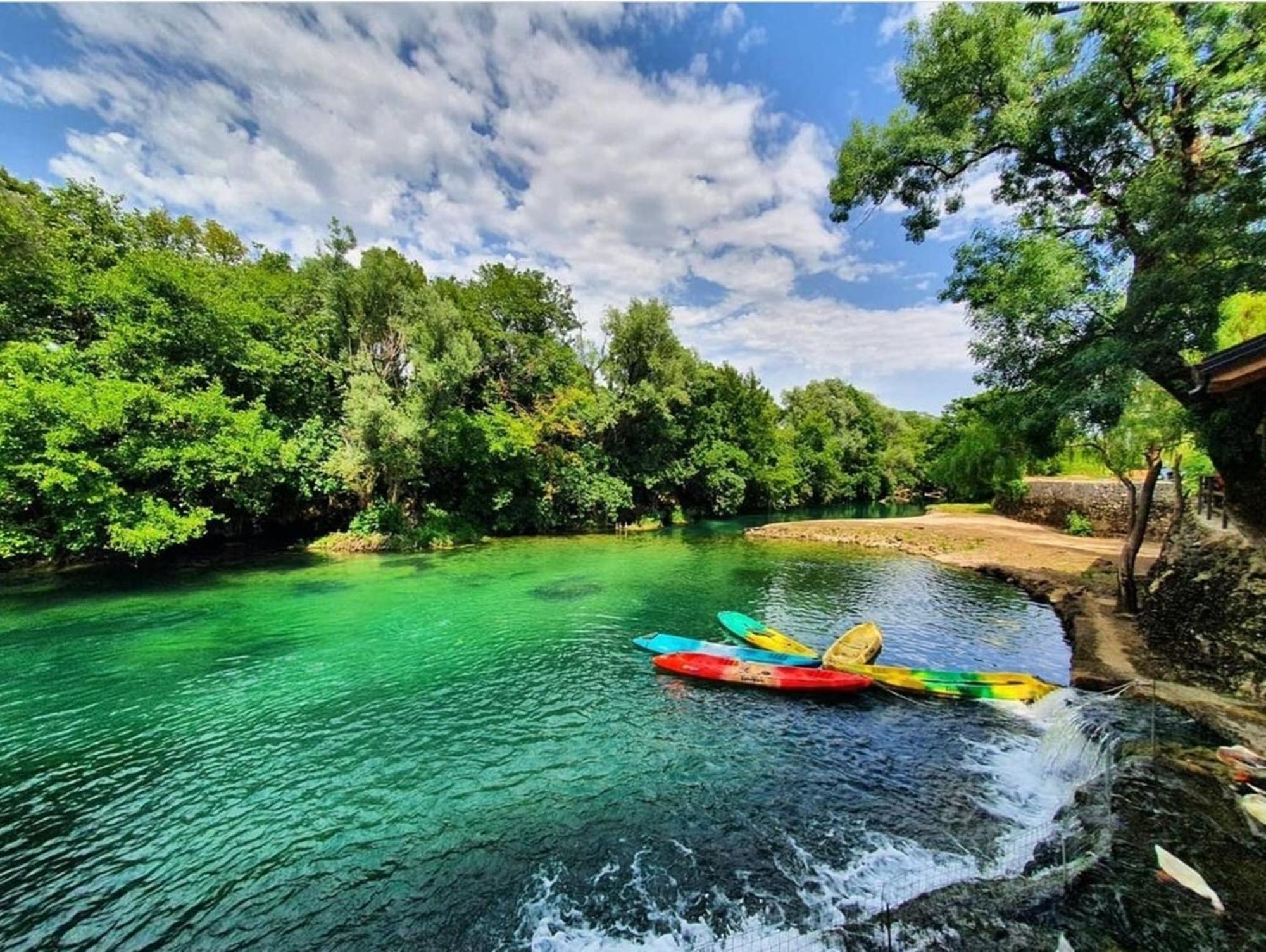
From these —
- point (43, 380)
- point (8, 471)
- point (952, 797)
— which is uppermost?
point (43, 380)

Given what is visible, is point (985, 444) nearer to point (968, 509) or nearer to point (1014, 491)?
point (1014, 491)

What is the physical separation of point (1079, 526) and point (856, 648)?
2950 cm

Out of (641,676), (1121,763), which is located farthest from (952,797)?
(641,676)

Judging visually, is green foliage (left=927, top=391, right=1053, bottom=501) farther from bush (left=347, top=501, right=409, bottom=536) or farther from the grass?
bush (left=347, top=501, right=409, bottom=536)

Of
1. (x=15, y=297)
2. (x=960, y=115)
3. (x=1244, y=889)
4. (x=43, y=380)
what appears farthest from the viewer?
(x=15, y=297)

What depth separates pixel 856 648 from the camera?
13242mm

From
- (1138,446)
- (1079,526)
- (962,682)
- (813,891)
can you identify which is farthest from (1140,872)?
(1079,526)

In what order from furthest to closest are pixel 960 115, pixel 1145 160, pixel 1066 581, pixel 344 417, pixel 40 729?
pixel 344 417 → pixel 1066 581 → pixel 960 115 → pixel 1145 160 → pixel 40 729

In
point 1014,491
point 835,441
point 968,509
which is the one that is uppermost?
point 835,441

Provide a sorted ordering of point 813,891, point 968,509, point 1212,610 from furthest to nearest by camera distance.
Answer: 1. point 968,509
2. point 1212,610
3. point 813,891

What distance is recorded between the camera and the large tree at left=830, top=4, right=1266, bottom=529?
1026 cm

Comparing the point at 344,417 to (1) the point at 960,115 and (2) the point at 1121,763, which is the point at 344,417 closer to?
(1) the point at 960,115

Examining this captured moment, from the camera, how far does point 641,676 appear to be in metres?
12.8

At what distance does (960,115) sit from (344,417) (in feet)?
108
